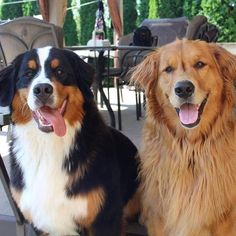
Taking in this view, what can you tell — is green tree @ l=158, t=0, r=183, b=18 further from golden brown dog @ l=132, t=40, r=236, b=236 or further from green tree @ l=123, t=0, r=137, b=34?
golden brown dog @ l=132, t=40, r=236, b=236

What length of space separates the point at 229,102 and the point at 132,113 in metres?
3.71

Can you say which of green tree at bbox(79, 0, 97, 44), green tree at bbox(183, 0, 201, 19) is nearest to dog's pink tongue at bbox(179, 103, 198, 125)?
green tree at bbox(183, 0, 201, 19)

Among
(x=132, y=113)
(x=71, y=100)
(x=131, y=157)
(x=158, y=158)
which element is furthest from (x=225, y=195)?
(x=132, y=113)

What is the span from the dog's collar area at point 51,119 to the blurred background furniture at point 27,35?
173 cm

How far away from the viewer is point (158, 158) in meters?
2.24

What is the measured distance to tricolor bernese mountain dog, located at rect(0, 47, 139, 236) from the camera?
2.02 metres

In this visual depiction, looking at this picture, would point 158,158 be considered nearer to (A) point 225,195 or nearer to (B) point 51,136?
(A) point 225,195

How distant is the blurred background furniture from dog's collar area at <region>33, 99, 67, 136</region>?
5.67 feet

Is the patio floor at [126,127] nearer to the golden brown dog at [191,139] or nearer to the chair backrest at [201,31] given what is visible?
the golden brown dog at [191,139]

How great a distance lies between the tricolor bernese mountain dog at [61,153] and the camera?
202cm

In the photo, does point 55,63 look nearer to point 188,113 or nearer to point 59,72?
point 59,72

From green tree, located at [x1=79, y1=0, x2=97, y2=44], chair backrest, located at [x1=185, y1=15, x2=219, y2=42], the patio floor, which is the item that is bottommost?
the patio floor

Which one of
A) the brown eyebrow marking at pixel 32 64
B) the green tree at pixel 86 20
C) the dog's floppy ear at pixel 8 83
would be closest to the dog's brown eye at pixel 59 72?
the brown eyebrow marking at pixel 32 64

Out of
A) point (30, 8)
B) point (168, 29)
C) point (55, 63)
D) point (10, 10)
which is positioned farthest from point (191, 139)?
point (10, 10)
